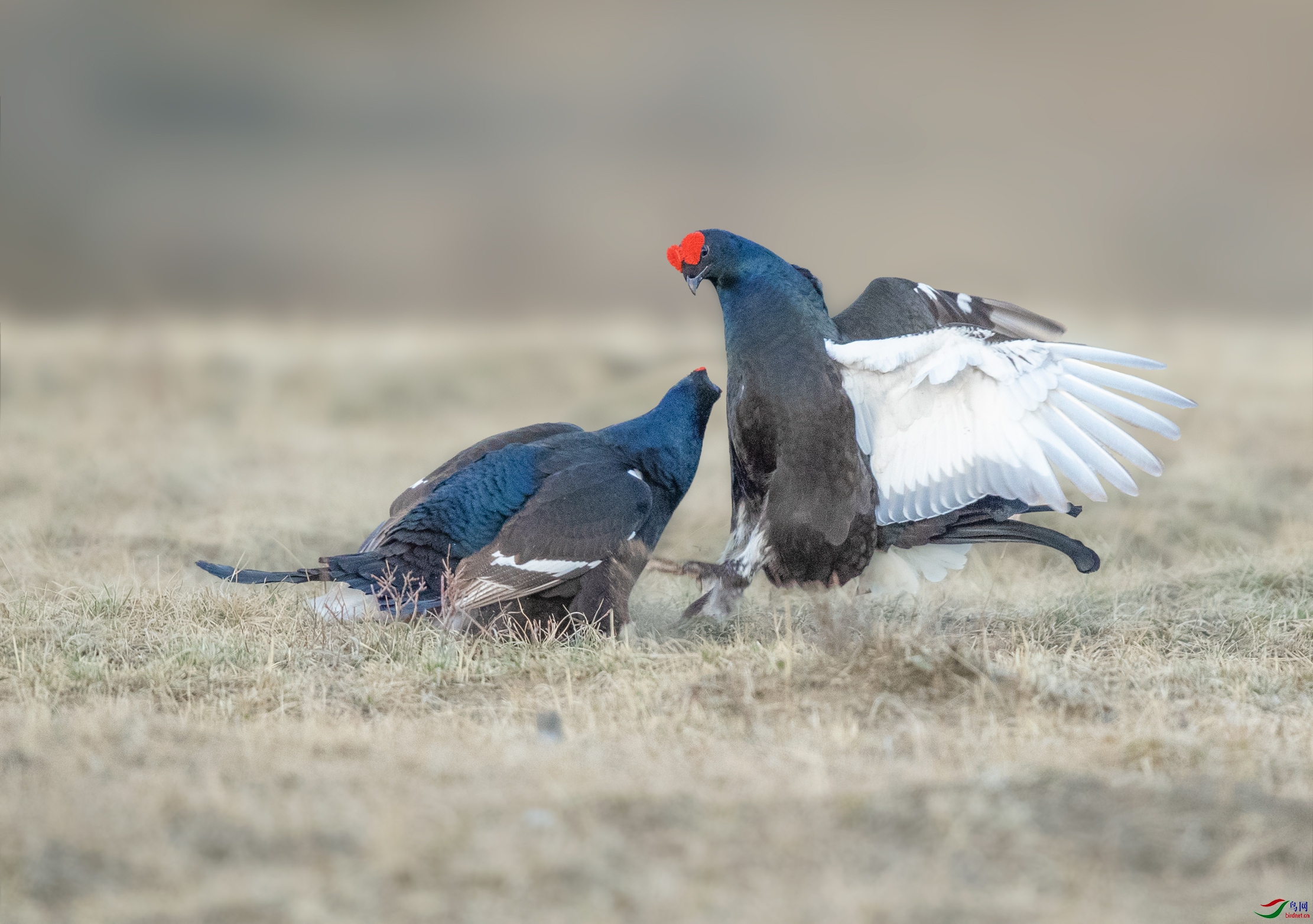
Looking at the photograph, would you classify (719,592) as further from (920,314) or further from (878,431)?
(920,314)

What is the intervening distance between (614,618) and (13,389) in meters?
10.1

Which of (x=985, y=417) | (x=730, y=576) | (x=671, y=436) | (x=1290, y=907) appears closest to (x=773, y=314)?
(x=671, y=436)

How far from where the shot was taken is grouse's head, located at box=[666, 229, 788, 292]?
4.99 meters

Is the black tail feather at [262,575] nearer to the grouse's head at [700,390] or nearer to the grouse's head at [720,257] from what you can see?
the grouse's head at [700,390]

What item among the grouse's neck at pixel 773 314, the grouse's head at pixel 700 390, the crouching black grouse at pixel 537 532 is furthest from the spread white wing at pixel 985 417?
the crouching black grouse at pixel 537 532

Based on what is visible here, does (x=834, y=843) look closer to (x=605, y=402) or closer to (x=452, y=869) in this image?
(x=452, y=869)

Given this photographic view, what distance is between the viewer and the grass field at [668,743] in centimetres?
232

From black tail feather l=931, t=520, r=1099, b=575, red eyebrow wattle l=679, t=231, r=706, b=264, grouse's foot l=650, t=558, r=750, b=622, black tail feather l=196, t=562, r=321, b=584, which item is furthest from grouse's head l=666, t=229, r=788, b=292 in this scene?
black tail feather l=196, t=562, r=321, b=584

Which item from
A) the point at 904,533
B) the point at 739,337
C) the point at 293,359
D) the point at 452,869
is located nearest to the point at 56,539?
the point at 739,337

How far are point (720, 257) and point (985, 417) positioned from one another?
4.10 feet

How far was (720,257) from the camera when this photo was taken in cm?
500

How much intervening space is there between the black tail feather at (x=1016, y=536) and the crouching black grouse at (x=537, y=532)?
1.18 meters

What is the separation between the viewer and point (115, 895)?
2260mm

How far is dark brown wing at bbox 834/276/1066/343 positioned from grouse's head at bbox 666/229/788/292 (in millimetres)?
535
